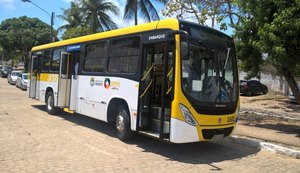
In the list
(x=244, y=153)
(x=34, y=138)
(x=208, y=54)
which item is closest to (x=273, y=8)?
(x=208, y=54)

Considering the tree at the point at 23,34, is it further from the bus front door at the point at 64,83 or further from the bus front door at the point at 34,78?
the bus front door at the point at 64,83

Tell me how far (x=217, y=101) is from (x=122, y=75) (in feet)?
8.88

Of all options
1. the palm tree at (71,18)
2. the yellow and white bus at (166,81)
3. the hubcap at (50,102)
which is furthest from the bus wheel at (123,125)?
the palm tree at (71,18)

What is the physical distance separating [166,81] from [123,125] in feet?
7.02

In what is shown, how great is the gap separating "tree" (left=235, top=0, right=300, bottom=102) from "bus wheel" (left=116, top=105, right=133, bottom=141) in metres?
4.52

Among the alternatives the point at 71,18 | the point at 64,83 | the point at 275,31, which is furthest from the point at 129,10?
the point at 275,31

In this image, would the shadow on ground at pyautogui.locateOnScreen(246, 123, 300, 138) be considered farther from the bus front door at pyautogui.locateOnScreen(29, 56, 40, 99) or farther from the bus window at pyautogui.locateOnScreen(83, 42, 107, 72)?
the bus front door at pyautogui.locateOnScreen(29, 56, 40, 99)

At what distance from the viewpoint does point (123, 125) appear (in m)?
9.83

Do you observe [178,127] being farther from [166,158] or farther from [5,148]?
[5,148]

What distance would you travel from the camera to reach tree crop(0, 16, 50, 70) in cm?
6094

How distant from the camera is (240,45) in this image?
497 inches

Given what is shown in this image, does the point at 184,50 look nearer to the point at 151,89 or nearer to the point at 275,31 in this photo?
the point at 151,89

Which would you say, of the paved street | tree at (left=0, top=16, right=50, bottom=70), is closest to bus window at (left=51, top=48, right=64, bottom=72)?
the paved street

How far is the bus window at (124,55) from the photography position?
9555mm
